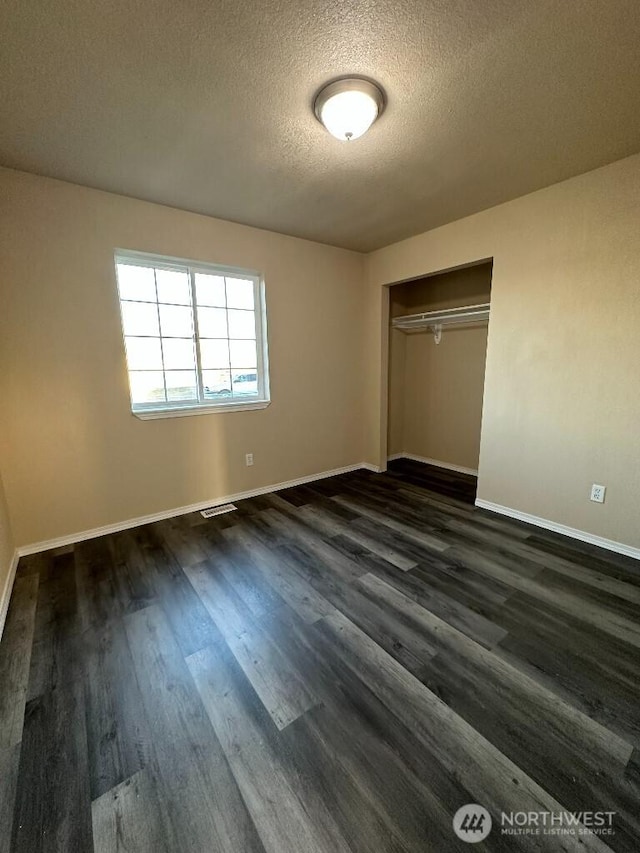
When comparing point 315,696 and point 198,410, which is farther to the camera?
point 198,410

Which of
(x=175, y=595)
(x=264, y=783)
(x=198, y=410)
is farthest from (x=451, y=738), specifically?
(x=198, y=410)

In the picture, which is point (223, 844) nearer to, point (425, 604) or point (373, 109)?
point (425, 604)

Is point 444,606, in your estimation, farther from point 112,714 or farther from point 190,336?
point 190,336

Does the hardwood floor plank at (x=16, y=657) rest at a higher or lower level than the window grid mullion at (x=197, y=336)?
lower

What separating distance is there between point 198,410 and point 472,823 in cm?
289

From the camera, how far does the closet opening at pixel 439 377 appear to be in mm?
3838

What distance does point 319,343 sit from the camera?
12.3ft

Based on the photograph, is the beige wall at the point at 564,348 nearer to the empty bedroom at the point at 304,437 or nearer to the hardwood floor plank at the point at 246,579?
the empty bedroom at the point at 304,437

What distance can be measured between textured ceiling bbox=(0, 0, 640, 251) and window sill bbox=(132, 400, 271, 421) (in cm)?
163

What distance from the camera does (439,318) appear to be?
12.4 ft

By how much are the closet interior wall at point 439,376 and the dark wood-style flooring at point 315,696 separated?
1.96m

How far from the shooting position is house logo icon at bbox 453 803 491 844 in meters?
0.95

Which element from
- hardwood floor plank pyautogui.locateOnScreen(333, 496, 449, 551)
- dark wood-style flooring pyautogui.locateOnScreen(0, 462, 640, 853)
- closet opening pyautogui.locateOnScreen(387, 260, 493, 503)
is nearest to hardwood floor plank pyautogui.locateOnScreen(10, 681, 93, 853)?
dark wood-style flooring pyautogui.locateOnScreen(0, 462, 640, 853)

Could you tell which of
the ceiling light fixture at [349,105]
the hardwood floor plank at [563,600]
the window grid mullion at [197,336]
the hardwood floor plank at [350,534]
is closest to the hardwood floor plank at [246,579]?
the hardwood floor plank at [350,534]
